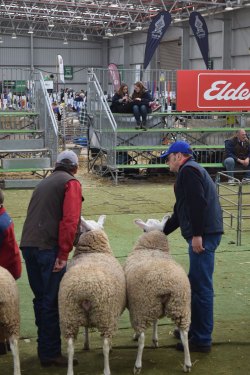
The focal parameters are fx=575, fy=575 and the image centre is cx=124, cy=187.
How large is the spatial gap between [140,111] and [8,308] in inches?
437

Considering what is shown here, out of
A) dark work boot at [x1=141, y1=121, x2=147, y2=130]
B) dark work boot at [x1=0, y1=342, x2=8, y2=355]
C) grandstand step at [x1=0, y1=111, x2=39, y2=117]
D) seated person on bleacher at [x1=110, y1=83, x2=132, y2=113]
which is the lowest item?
dark work boot at [x1=0, y1=342, x2=8, y2=355]

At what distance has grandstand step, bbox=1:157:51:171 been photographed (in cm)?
1384

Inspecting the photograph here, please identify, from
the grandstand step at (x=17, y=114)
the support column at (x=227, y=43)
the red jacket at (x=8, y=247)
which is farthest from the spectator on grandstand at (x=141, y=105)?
the support column at (x=227, y=43)

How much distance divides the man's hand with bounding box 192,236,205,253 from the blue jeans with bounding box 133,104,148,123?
10.4 meters

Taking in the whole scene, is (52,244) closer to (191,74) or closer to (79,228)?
(79,228)

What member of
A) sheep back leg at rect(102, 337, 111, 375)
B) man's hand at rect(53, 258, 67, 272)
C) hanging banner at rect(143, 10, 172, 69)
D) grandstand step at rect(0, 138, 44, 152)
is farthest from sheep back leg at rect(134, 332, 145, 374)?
hanging banner at rect(143, 10, 172, 69)

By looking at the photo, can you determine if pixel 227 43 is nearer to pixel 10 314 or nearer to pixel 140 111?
pixel 140 111

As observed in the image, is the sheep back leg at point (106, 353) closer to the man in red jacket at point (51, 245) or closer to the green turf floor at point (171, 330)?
the green turf floor at point (171, 330)

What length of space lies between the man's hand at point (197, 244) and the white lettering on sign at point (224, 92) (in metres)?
10.8

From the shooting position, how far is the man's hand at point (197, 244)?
15.0ft

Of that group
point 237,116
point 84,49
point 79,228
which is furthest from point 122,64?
point 79,228

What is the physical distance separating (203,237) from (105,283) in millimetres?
1014

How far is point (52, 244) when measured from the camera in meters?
4.37

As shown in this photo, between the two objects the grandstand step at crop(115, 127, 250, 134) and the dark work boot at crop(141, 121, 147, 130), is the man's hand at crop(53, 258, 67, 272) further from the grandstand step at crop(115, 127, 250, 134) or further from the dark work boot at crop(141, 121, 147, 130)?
the dark work boot at crop(141, 121, 147, 130)
